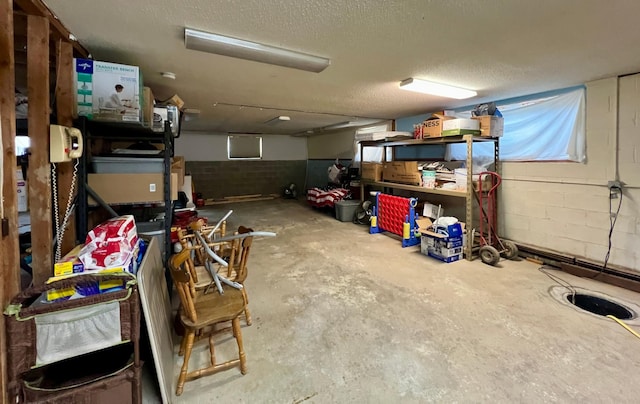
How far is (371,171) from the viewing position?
555cm

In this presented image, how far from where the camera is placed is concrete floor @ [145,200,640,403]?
1.61 meters

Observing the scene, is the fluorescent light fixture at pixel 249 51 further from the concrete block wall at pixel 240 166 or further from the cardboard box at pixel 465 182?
the concrete block wall at pixel 240 166

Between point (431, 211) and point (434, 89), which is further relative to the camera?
point (431, 211)

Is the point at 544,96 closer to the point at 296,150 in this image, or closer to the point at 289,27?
the point at 289,27

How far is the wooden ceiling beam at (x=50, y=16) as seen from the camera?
1.54m

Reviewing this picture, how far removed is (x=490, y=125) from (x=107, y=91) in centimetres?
402

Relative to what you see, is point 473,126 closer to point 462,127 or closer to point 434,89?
point 462,127

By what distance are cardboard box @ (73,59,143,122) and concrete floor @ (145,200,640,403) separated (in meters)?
1.75

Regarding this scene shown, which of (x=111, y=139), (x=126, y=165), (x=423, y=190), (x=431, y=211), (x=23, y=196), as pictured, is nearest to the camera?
(x=23, y=196)

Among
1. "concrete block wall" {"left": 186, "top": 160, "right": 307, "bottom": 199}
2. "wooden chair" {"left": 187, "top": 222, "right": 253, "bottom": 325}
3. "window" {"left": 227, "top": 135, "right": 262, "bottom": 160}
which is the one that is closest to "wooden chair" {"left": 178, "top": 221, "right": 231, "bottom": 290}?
"wooden chair" {"left": 187, "top": 222, "right": 253, "bottom": 325}

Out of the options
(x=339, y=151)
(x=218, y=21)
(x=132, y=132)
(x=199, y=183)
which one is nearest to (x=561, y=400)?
(x=218, y=21)

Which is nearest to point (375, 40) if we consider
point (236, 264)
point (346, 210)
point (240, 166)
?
point (236, 264)

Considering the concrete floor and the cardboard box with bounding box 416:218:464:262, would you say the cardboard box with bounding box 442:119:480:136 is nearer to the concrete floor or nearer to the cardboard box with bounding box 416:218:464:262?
the cardboard box with bounding box 416:218:464:262

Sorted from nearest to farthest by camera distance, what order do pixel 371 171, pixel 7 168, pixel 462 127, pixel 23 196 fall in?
pixel 7 168
pixel 23 196
pixel 462 127
pixel 371 171
